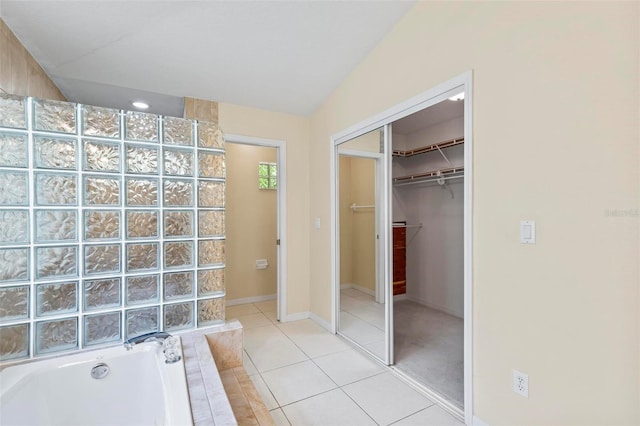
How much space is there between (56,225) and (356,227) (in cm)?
241

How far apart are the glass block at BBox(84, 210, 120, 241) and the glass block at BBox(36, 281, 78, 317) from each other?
11.7 inches

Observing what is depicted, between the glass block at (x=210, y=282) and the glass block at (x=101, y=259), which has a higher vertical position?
the glass block at (x=101, y=259)

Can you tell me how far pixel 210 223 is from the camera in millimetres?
2109

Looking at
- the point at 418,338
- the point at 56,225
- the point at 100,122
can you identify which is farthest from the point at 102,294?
the point at 418,338

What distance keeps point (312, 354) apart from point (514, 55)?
258 centimetres

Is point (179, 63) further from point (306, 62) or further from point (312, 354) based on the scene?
point (312, 354)

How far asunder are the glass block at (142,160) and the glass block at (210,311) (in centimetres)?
98

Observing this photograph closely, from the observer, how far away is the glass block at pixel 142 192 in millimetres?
1869

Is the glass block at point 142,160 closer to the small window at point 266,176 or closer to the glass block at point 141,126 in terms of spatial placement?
the glass block at point 141,126

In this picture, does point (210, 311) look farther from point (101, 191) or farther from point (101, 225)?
point (101, 191)

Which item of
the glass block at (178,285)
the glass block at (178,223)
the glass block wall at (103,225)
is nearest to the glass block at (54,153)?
the glass block wall at (103,225)

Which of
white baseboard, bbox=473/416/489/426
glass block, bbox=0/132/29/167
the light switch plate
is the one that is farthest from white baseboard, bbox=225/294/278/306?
the light switch plate

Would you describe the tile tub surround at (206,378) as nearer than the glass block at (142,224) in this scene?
Yes

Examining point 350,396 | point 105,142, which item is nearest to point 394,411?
point 350,396
